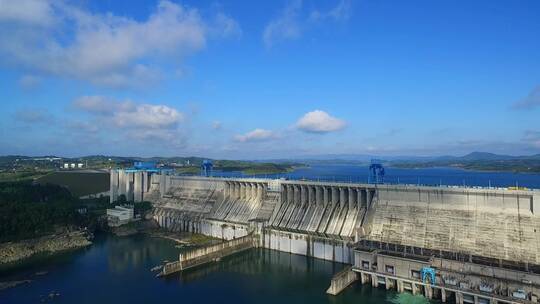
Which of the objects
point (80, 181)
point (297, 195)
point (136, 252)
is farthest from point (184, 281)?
point (80, 181)

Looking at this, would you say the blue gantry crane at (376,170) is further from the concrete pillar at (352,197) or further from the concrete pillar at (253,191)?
the concrete pillar at (253,191)

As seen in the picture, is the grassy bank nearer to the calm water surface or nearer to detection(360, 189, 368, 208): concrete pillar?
the calm water surface

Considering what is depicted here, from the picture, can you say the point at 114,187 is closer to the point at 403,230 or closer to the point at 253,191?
the point at 253,191

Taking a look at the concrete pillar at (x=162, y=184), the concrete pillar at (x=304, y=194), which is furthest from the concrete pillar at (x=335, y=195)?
the concrete pillar at (x=162, y=184)

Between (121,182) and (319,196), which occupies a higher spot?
(121,182)

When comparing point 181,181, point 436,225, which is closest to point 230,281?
point 436,225

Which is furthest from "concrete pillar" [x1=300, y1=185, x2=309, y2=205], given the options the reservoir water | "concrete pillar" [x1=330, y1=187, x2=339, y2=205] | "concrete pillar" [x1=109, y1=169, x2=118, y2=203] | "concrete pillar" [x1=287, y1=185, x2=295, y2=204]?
"concrete pillar" [x1=109, y1=169, x2=118, y2=203]
